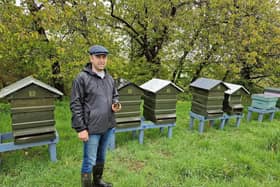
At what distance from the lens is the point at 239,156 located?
3742 millimetres

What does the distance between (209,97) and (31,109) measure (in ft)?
11.3

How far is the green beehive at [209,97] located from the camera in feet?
15.2

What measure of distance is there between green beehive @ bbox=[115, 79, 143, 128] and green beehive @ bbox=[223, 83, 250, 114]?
2420 mm

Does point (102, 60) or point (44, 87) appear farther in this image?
point (44, 87)

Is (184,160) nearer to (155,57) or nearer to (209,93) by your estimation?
(209,93)

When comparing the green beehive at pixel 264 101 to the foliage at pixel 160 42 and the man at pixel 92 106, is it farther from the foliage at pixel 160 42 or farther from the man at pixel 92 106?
the man at pixel 92 106

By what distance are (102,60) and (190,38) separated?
746cm

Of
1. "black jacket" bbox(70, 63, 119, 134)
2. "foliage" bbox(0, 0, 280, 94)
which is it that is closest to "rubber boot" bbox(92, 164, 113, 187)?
"black jacket" bbox(70, 63, 119, 134)

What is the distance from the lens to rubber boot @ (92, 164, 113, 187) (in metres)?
2.81

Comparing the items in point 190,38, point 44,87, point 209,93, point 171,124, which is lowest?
point 171,124

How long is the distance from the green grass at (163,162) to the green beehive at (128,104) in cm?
49

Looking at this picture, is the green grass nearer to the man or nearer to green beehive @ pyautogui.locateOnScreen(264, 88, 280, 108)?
the man

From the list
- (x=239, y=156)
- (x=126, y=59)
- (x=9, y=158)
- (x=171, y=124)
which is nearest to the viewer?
(x=9, y=158)

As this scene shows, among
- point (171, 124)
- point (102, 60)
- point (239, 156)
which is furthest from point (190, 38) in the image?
point (102, 60)
